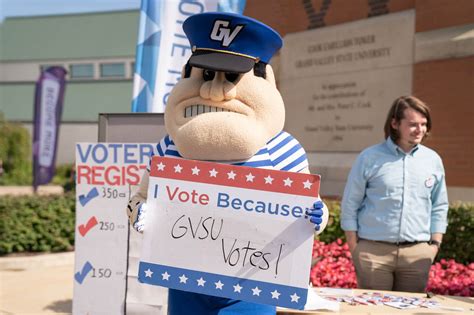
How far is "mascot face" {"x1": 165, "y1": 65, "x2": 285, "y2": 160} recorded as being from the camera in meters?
2.58

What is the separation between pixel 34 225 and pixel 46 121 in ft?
27.5

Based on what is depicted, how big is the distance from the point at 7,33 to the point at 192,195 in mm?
34561

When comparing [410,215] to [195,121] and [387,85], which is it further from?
[387,85]

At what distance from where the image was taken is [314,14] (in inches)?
351

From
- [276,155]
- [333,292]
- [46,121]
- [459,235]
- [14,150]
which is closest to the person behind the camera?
[276,155]

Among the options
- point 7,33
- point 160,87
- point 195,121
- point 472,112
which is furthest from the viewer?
point 7,33

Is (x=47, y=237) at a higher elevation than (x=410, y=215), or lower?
lower

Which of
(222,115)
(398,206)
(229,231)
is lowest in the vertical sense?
(229,231)

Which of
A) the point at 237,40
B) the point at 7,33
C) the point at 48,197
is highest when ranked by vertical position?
the point at 7,33

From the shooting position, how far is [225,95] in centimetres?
263

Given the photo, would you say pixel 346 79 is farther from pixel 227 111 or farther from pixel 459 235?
pixel 227 111

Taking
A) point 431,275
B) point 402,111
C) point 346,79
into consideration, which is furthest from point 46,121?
point 402,111

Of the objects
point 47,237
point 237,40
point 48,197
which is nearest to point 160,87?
point 237,40

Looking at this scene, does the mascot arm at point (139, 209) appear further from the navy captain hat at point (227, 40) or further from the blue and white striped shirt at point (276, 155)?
the navy captain hat at point (227, 40)
